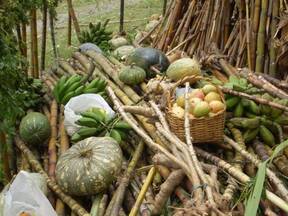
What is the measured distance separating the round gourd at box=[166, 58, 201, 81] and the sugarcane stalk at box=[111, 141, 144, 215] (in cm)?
93

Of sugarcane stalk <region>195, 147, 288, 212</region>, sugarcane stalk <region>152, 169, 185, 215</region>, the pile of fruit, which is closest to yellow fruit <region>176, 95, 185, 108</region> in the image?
the pile of fruit

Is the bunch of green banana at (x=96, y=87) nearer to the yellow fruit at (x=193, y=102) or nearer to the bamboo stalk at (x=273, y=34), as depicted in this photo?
the yellow fruit at (x=193, y=102)

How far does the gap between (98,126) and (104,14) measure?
6129mm

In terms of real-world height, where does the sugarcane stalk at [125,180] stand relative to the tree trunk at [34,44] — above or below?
below

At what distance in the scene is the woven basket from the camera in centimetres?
305

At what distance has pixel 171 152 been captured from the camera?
3.03m

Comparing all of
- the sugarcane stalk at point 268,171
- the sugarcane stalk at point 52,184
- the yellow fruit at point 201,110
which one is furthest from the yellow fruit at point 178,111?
the sugarcane stalk at point 52,184

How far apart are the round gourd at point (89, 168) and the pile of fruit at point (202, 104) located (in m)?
0.51

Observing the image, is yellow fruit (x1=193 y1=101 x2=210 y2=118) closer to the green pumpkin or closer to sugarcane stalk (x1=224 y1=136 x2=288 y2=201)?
sugarcane stalk (x1=224 y1=136 x2=288 y2=201)

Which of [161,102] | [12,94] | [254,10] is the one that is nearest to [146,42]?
[254,10]

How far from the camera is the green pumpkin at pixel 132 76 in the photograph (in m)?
4.23

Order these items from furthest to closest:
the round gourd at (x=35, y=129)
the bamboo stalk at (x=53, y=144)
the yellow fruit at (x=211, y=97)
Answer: the round gourd at (x=35, y=129), the bamboo stalk at (x=53, y=144), the yellow fruit at (x=211, y=97)

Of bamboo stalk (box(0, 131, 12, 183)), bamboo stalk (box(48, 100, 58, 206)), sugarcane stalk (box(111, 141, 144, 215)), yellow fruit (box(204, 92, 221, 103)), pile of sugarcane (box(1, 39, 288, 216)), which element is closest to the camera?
pile of sugarcane (box(1, 39, 288, 216))

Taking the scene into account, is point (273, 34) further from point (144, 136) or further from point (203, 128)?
point (144, 136)
